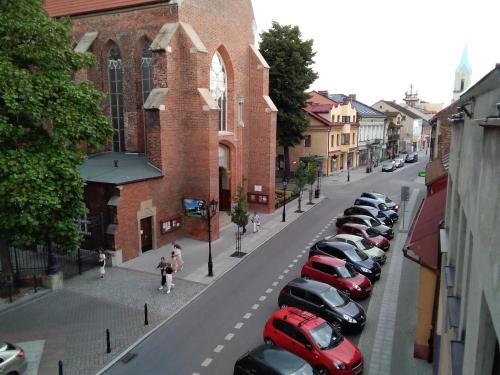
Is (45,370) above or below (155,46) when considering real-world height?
below

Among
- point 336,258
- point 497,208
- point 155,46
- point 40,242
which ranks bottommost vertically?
point 336,258

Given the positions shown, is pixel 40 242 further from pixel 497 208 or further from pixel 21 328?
pixel 497 208

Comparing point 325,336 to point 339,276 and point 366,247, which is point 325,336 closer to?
point 339,276

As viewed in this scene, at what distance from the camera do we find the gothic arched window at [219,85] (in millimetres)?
28219

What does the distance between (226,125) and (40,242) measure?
17291mm

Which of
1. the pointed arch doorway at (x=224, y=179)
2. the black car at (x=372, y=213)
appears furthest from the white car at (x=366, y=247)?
the pointed arch doorway at (x=224, y=179)

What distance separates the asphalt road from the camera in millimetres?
12875

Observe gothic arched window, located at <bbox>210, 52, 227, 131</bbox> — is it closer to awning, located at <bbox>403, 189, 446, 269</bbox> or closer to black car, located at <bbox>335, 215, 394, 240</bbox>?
black car, located at <bbox>335, 215, 394, 240</bbox>

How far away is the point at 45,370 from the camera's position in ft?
41.4

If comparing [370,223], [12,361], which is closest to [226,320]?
[12,361]

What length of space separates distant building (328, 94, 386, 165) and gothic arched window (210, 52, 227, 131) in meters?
34.5

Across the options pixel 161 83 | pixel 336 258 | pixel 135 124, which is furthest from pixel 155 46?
pixel 336 258

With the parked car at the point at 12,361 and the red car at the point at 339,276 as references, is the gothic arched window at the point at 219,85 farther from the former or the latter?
the parked car at the point at 12,361

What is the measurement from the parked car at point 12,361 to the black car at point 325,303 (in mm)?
8799
